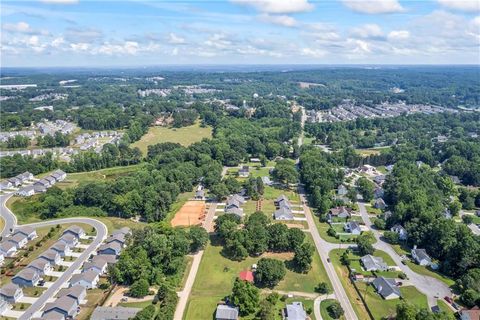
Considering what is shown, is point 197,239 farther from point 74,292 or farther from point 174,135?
point 174,135

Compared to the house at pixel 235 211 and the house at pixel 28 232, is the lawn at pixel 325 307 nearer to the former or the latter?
the house at pixel 235 211

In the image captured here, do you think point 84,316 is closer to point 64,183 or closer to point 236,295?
point 236,295

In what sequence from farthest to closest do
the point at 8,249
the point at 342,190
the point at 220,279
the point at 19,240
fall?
the point at 342,190 < the point at 19,240 < the point at 8,249 < the point at 220,279

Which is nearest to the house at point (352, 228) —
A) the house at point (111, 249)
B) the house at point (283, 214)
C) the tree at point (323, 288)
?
the house at point (283, 214)

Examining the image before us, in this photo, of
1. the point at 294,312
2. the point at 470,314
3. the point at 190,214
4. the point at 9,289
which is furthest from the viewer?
the point at 190,214

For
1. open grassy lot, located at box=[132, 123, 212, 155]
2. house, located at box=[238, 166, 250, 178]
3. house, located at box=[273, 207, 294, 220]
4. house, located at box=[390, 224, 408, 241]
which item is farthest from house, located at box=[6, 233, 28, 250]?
house, located at box=[390, 224, 408, 241]

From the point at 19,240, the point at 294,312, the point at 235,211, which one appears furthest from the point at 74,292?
the point at 235,211

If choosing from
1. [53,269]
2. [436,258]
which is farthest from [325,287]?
[53,269]
